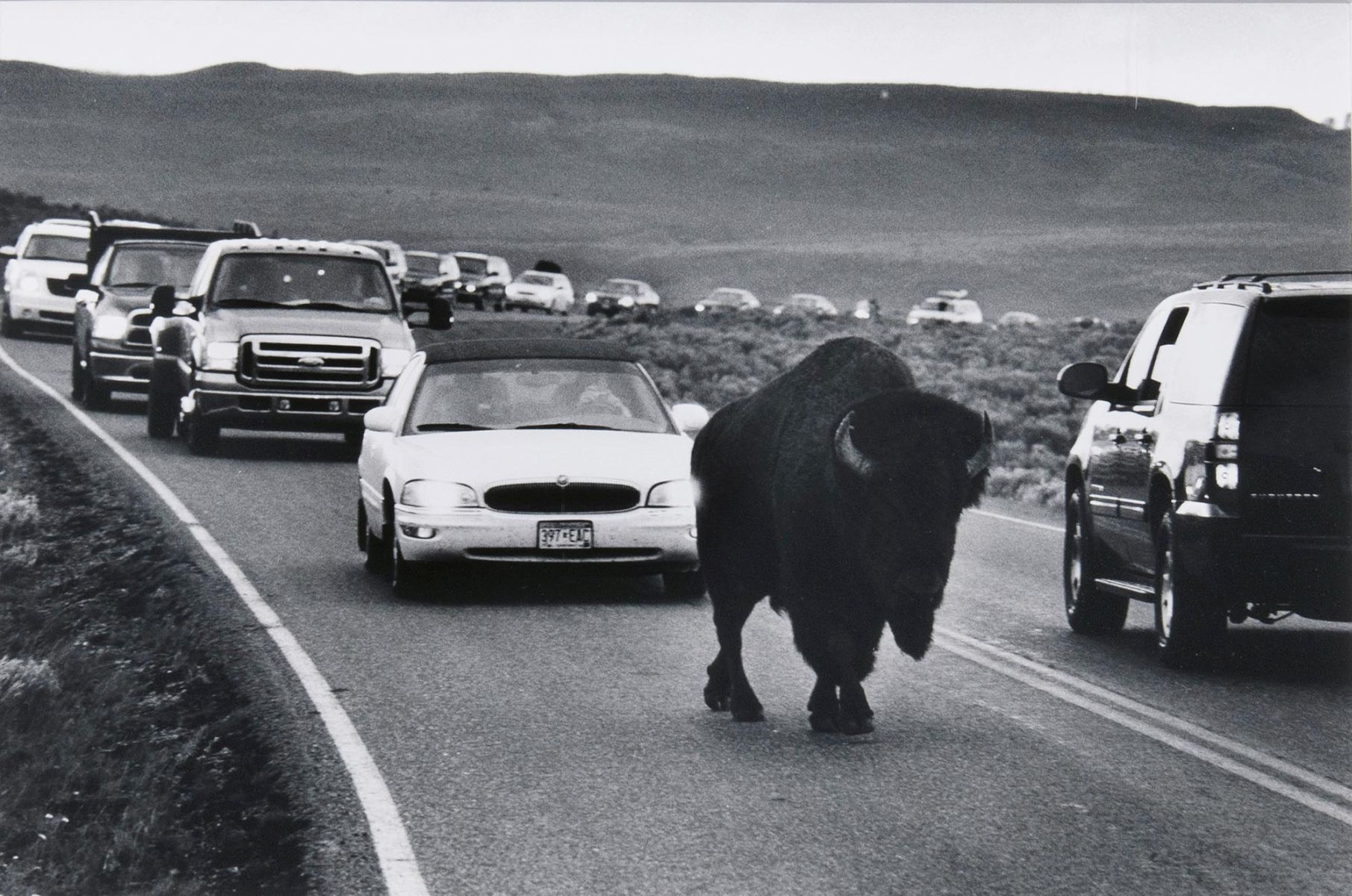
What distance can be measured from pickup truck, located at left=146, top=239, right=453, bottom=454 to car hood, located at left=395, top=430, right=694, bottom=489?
7551mm

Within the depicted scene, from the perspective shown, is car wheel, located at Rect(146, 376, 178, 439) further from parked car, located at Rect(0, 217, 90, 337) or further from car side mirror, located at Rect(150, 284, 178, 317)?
parked car, located at Rect(0, 217, 90, 337)

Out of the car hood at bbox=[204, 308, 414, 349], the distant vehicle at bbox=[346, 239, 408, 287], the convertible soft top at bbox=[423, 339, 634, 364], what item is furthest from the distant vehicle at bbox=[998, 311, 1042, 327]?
the convertible soft top at bbox=[423, 339, 634, 364]

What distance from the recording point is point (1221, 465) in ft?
34.3

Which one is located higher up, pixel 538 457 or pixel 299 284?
pixel 299 284

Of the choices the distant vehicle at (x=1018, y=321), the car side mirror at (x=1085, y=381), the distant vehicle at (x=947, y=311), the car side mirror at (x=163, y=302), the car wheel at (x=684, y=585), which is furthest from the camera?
the distant vehicle at (x=947, y=311)

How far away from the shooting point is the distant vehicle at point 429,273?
6434 centimetres

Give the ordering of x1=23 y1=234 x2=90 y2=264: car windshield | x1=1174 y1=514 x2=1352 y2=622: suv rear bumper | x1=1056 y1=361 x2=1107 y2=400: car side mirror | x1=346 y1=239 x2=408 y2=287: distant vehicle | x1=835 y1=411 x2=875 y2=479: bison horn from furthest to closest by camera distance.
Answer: x1=346 y1=239 x2=408 y2=287: distant vehicle < x1=23 y1=234 x2=90 y2=264: car windshield < x1=1056 y1=361 x2=1107 y2=400: car side mirror < x1=1174 y1=514 x2=1352 y2=622: suv rear bumper < x1=835 y1=411 x2=875 y2=479: bison horn

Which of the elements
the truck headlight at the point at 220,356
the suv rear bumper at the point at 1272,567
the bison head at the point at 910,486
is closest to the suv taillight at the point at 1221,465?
the suv rear bumper at the point at 1272,567

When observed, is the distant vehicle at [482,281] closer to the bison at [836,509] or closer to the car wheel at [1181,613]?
the car wheel at [1181,613]

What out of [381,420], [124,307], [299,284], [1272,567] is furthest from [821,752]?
[124,307]

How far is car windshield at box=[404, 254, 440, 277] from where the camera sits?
222ft

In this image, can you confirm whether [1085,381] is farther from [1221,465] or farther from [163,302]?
[163,302]

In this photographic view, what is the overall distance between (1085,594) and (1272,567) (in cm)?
234

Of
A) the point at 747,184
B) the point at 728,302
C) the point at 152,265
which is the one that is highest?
the point at 747,184
